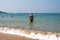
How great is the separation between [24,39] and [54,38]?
95.2 inches

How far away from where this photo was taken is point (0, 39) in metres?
12.8

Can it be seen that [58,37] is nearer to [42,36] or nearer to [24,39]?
[42,36]

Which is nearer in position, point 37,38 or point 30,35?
point 37,38

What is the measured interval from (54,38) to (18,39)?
2898 millimetres

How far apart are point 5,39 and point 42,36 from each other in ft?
10.4

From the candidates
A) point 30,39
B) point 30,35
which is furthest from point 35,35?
point 30,39

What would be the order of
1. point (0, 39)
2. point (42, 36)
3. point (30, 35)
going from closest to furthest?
point (0, 39) → point (42, 36) → point (30, 35)

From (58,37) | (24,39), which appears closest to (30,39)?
(24,39)

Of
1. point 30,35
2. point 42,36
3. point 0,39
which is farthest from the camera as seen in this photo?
point 30,35

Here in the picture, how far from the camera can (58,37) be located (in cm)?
1315

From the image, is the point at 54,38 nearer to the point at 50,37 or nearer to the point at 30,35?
the point at 50,37

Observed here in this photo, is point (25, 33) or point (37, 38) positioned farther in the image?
point (25, 33)

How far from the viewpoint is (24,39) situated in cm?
1315

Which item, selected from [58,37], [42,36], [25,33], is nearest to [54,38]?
[58,37]
